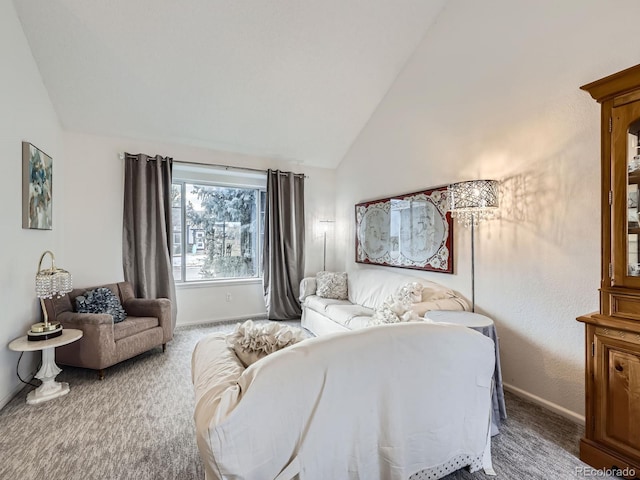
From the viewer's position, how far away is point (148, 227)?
396 centimetres

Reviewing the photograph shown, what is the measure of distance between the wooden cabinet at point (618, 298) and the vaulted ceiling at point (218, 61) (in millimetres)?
2313

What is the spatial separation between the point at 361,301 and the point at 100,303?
9.40 feet

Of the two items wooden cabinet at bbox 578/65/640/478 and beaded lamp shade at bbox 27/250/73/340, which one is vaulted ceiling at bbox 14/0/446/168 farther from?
wooden cabinet at bbox 578/65/640/478

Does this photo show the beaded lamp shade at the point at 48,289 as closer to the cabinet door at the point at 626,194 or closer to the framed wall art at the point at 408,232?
the framed wall art at the point at 408,232

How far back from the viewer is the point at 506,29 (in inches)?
101

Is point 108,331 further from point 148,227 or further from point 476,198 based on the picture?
point 476,198

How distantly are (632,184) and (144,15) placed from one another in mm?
3770

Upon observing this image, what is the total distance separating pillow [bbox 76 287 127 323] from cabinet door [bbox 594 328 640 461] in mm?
3894

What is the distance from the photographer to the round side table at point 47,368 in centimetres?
233

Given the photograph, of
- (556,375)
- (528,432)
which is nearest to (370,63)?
(556,375)

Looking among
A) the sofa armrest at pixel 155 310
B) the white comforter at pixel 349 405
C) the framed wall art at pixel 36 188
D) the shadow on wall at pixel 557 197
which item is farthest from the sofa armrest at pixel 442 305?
the framed wall art at pixel 36 188

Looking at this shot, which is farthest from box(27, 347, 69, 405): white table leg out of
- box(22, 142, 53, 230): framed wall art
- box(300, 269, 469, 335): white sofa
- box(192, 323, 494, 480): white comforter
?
box(300, 269, 469, 335): white sofa

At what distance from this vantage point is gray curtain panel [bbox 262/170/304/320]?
472 cm
